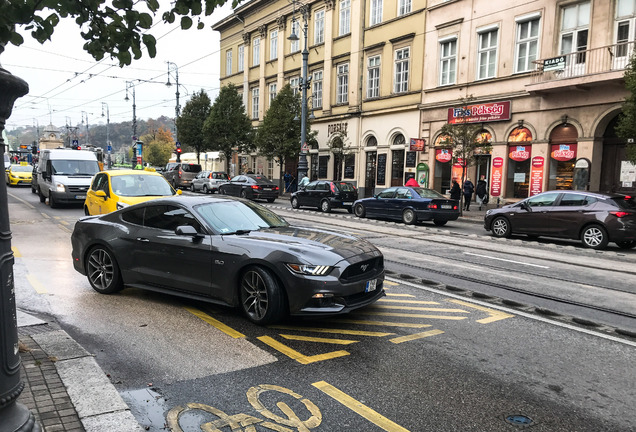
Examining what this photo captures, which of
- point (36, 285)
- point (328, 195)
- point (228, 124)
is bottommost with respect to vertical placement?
point (36, 285)

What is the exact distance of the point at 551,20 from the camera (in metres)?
22.0

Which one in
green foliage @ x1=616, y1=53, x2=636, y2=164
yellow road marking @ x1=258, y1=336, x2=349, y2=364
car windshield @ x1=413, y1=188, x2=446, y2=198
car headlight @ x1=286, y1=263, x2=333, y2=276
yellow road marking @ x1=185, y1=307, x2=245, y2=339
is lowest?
yellow road marking @ x1=185, y1=307, x2=245, y2=339

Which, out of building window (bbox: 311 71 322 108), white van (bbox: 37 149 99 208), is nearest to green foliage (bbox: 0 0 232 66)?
white van (bbox: 37 149 99 208)

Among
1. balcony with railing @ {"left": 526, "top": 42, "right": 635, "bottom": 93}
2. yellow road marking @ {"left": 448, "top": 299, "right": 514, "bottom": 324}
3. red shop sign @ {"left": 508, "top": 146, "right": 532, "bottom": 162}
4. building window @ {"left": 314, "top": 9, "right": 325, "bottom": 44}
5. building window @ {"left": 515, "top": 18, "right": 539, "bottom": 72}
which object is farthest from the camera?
building window @ {"left": 314, "top": 9, "right": 325, "bottom": 44}

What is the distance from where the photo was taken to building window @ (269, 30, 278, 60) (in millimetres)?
42625

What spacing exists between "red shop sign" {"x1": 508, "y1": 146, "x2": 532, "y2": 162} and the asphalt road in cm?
1637

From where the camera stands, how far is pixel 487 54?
25.2m

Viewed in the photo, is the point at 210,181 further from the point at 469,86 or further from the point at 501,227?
the point at 501,227

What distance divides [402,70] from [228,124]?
55.9 feet

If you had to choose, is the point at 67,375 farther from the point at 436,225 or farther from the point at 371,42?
the point at 371,42

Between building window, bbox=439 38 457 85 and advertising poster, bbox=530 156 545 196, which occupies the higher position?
building window, bbox=439 38 457 85

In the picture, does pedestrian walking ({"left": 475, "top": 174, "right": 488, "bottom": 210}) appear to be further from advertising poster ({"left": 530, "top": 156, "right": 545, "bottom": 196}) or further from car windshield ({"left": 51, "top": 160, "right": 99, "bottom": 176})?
car windshield ({"left": 51, "top": 160, "right": 99, "bottom": 176})

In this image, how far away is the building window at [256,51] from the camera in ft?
148

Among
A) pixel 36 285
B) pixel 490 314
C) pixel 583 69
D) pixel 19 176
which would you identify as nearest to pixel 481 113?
pixel 583 69
